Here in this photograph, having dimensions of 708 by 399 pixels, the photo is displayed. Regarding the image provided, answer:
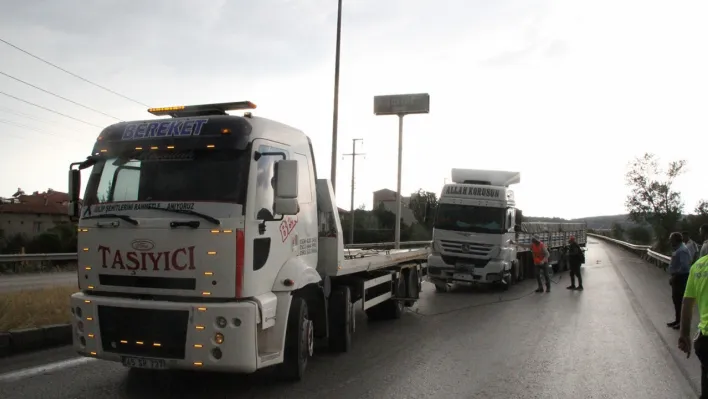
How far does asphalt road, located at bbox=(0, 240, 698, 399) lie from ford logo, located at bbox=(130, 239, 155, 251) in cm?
150

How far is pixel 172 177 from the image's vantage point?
5441mm

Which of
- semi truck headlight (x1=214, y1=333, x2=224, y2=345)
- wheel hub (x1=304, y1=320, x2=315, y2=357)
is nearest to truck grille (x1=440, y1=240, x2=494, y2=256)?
wheel hub (x1=304, y1=320, x2=315, y2=357)

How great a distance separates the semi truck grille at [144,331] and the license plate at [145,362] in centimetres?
4

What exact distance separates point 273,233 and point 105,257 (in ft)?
5.19

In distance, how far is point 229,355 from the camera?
503 centimetres

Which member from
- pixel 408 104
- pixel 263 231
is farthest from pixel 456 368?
pixel 408 104

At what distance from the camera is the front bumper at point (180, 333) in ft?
16.5

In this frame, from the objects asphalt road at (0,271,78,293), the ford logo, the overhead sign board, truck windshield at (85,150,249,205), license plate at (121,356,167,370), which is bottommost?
asphalt road at (0,271,78,293)

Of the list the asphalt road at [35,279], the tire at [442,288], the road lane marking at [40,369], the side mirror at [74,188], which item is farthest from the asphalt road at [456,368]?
the asphalt road at [35,279]

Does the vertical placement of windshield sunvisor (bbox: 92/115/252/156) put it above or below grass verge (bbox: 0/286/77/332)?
above

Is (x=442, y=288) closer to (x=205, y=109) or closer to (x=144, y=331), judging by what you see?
(x=205, y=109)

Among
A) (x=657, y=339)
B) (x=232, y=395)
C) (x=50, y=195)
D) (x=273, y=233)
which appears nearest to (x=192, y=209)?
(x=273, y=233)

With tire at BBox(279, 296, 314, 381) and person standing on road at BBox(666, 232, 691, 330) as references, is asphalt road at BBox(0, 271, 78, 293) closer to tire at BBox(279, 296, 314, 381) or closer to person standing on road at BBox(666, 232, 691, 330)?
tire at BBox(279, 296, 314, 381)

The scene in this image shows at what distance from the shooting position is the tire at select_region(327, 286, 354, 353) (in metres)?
7.50
